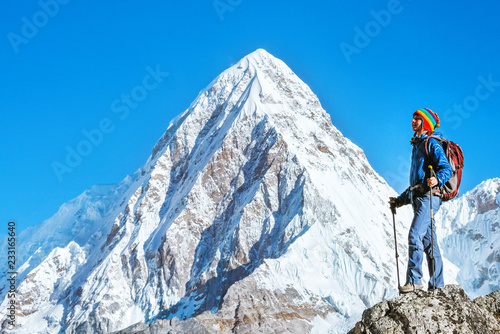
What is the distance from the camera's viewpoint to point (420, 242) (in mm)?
14719

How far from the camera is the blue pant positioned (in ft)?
47.5

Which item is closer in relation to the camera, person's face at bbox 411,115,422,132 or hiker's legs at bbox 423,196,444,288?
hiker's legs at bbox 423,196,444,288

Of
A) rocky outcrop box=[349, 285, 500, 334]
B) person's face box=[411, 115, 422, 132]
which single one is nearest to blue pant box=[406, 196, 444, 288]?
person's face box=[411, 115, 422, 132]

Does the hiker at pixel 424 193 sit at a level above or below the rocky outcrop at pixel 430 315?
above

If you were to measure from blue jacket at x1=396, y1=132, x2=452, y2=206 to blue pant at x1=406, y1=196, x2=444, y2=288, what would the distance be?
0.37 metres

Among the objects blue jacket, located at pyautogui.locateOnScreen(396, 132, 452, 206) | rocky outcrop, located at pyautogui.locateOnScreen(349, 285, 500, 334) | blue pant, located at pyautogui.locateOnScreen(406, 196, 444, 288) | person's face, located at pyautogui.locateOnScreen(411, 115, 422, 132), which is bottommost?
rocky outcrop, located at pyautogui.locateOnScreen(349, 285, 500, 334)

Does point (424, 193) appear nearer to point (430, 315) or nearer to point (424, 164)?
point (424, 164)

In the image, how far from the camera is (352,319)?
547 ft

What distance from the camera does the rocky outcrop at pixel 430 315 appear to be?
467 inches

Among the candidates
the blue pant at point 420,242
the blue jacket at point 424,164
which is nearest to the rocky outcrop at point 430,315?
the blue pant at point 420,242

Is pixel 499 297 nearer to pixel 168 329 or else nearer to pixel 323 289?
pixel 168 329

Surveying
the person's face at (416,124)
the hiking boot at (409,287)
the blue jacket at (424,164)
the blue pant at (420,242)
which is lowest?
the hiking boot at (409,287)

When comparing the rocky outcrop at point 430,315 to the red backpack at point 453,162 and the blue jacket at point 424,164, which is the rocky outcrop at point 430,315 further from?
the red backpack at point 453,162

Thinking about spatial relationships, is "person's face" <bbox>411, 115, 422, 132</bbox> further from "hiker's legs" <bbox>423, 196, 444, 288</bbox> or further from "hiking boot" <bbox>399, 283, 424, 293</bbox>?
"hiking boot" <bbox>399, 283, 424, 293</bbox>
